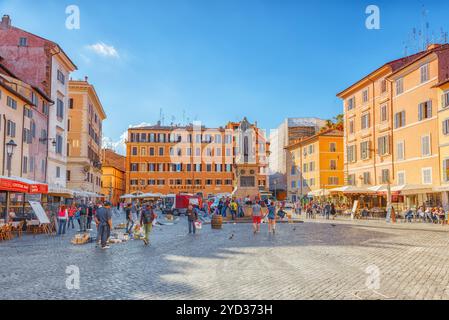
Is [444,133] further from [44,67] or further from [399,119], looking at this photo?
[44,67]

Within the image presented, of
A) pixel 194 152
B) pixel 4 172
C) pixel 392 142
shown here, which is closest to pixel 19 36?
pixel 4 172

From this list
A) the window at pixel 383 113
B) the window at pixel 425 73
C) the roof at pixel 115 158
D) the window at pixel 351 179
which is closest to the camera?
the window at pixel 425 73

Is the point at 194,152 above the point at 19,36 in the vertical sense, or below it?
below

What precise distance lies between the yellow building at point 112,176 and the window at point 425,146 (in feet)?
186

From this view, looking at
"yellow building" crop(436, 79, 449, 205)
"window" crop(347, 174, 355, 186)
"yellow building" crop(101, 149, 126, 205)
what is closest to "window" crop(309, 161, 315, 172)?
"window" crop(347, 174, 355, 186)

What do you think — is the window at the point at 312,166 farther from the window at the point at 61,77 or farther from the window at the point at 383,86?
the window at the point at 61,77

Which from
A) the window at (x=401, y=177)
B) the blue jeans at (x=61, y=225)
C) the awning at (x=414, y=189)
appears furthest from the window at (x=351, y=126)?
the blue jeans at (x=61, y=225)

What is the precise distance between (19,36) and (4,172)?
16.6 m

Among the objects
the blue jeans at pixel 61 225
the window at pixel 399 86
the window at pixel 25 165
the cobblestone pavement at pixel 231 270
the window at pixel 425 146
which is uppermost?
the window at pixel 399 86

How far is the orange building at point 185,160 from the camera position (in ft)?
276

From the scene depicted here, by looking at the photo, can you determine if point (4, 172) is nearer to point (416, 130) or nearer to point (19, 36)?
point (19, 36)

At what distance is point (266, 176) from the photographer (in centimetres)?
8688

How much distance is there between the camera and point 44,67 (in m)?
40.0

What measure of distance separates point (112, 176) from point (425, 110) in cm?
6460
